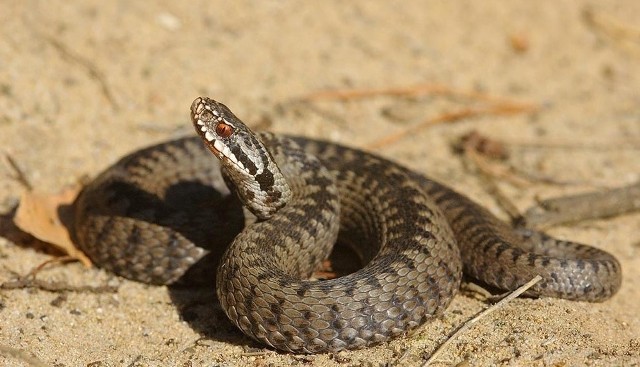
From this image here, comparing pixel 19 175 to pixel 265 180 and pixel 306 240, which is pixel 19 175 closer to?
pixel 265 180

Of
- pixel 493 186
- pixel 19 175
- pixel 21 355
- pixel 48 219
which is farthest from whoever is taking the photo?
pixel 493 186

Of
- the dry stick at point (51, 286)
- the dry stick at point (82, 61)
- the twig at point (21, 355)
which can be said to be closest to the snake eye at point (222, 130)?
the dry stick at point (51, 286)

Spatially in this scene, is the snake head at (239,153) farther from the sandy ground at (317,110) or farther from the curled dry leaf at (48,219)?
the curled dry leaf at (48,219)

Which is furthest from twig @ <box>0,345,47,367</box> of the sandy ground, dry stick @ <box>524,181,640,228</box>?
dry stick @ <box>524,181,640,228</box>

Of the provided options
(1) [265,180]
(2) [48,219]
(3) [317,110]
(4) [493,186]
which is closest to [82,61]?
(2) [48,219]

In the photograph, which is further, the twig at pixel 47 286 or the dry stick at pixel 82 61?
the dry stick at pixel 82 61

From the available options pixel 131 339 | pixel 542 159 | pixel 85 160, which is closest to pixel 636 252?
pixel 542 159
